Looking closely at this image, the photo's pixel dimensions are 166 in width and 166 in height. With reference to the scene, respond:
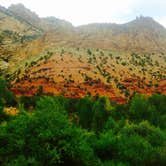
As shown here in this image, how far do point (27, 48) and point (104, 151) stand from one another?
150m

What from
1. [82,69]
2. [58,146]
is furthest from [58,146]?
[82,69]

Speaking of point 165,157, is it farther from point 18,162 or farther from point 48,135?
point 18,162

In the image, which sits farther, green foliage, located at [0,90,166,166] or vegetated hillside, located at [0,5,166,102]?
vegetated hillside, located at [0,5,166,102]

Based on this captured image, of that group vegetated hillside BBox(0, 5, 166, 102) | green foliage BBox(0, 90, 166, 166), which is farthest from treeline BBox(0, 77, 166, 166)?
vegetated hillside BBox(0, 5, 166, 102)

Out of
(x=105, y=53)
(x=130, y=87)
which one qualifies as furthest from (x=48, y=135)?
(x=105, y=53)

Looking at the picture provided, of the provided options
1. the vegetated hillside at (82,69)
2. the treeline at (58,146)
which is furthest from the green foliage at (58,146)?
the vegetated hillside at (82,69)

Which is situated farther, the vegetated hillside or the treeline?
the vegetated hillside

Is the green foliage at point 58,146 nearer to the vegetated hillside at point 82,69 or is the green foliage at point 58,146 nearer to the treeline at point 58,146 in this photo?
the treeline at point 58,146

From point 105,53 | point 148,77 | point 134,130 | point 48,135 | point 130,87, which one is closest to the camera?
point 48,135

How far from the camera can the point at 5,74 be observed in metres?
164

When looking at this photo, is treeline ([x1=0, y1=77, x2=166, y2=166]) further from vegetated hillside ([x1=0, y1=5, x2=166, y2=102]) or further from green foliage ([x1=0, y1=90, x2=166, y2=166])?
vegetated hillside ([x1=0, y1=5, x2=166, y2=102])

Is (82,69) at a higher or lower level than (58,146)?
higher

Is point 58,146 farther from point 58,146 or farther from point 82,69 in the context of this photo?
point 82,69

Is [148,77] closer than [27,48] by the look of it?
Yes
